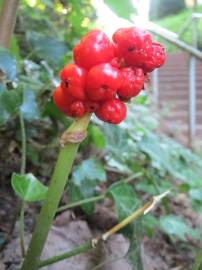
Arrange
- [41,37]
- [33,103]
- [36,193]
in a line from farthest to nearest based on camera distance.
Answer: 1. [41,37]
2. [33,103]
3. [36,193]

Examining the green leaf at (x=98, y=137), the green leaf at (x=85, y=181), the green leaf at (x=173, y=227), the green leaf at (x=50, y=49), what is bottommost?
the green leaf at (x=173, y=227)

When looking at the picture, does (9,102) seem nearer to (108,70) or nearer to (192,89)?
(108,70)

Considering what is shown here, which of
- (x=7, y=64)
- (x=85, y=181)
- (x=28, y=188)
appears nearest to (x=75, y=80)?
(x=28, y=188)

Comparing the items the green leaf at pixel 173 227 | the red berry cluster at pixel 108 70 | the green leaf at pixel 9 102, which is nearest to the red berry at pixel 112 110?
the red berry cluster at pixel 108 70

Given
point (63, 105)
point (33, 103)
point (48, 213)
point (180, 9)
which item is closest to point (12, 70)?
point (33, 103)

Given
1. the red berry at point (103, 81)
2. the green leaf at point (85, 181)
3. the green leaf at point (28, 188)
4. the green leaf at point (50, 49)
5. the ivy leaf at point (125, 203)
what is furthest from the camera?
the green leaf at point (50, 49)

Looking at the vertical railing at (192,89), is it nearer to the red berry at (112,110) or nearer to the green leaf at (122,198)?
the green leaf at (122,198)

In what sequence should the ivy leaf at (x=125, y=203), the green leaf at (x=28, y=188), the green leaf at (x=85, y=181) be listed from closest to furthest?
the green leaf at (x=28, y=188) < the ivy leaf at (x=125, y=203) < the green leaf at (x=85, y=181)

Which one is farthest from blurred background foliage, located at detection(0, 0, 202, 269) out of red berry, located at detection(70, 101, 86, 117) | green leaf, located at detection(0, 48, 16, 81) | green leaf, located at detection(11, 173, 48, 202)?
red berry, located at detection(70, 101, 86, 117)

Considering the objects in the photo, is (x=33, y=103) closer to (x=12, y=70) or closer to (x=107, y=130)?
(x=12, y=70)
